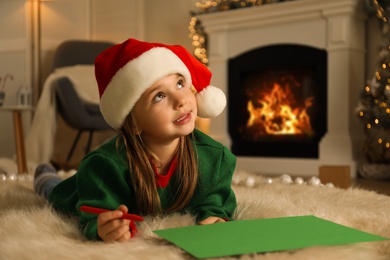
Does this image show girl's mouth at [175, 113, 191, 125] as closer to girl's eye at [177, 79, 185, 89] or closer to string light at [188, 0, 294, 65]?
girl's eye at [177, 79, 185, 89]

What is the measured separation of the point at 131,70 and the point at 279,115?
2687 mm

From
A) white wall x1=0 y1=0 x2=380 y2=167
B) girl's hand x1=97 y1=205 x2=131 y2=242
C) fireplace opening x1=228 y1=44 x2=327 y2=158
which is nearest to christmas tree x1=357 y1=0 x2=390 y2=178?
fireplace opening x1=228 y1=44 x2=327 y2=158

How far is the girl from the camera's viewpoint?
96cm

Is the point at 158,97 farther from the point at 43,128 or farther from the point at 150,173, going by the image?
the point at 43,128

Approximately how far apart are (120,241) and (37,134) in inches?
112

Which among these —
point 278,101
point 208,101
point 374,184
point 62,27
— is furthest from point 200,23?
point 208,101

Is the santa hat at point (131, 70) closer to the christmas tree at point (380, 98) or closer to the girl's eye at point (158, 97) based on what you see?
the girl's eye at point (158, 97)

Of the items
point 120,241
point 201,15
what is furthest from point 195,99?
point 201,15

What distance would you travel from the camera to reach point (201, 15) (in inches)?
155

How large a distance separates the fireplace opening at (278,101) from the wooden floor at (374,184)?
562mm

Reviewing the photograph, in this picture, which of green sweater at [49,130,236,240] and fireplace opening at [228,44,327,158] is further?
fireplace opening at [228,44,327,158]

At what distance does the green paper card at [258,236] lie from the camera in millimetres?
735

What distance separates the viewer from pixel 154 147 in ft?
3.37

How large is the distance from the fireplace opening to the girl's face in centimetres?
252
